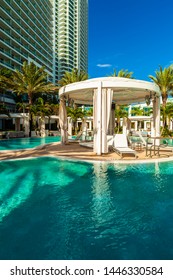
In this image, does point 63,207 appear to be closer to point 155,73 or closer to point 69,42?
point 155,73

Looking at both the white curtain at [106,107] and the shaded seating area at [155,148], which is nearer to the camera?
the white curtain at [106,107]

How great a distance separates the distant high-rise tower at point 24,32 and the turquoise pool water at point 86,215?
4196cm

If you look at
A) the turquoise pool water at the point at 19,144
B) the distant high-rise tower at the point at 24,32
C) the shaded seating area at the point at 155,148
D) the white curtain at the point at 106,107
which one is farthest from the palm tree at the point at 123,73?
the white curtain at the point at 106,107

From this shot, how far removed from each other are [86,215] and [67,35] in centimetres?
10954

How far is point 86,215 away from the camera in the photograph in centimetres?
477

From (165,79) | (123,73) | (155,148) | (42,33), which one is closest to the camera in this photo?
(155,148)

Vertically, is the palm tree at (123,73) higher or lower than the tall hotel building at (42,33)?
lower

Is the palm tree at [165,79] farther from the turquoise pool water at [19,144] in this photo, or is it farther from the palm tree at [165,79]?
the turquoise pool water at [19,144]

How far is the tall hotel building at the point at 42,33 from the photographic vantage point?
47.0 metres

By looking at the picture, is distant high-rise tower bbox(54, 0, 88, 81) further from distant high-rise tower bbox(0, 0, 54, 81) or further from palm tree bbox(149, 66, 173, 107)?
palm tree bbox(149, 66, 173, 107)

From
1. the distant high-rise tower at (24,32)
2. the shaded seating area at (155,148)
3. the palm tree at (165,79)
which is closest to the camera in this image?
the shaded seating area at (155,148)

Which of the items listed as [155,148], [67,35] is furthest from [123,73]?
[67,35]

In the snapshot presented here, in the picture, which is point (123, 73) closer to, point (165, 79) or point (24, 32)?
point (165, 79)

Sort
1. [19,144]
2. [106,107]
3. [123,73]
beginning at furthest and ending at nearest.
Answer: [123,73]
[19,144]
[106,107]
